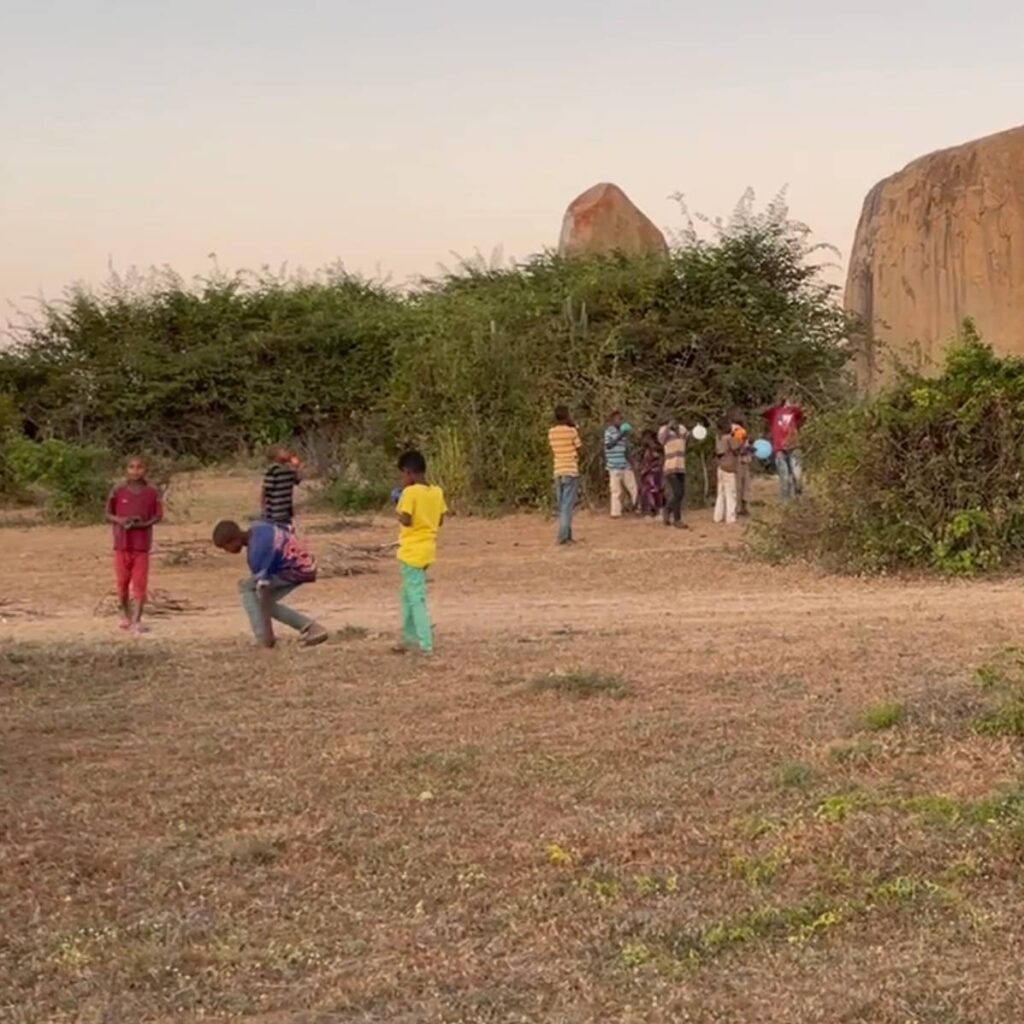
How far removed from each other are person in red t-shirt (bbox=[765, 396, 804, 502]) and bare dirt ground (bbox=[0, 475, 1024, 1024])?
7.29 metres

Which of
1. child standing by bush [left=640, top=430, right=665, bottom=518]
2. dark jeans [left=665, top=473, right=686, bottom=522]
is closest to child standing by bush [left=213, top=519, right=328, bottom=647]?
dark jeans [left=665, top=473, right=686, bottom=522]

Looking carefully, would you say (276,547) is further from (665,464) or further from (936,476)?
(665,464)

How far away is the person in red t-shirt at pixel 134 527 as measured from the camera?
10602 mm

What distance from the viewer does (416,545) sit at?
930 centimetres

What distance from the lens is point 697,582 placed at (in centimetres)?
1275

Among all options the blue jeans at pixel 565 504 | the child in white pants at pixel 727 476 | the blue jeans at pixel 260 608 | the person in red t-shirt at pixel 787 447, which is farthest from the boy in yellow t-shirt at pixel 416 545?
the person in red t-shirt at pixel 787 447

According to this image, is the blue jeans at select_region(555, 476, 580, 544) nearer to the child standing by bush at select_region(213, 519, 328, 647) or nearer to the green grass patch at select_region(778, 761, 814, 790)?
the child standing by bush at select_region(213, 519, 328, 647)

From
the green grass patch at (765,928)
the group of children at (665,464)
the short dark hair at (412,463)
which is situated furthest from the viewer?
the group of children at (665,464)

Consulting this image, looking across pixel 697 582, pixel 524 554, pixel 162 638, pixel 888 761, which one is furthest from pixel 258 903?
pixel 524 554

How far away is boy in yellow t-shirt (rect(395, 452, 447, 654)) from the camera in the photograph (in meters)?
9.24

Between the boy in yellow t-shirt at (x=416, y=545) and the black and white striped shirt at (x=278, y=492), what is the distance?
1749 mm

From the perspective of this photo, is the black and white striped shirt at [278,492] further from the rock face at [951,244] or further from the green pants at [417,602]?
the rock face at [951,244]

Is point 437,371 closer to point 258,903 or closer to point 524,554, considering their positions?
point 524,554

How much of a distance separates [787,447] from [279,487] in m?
8.35
